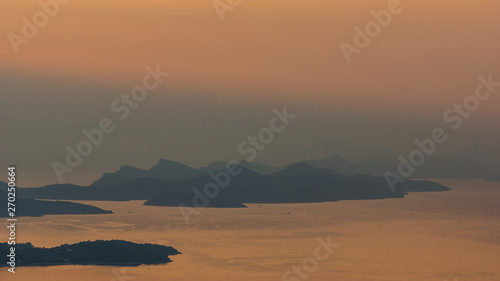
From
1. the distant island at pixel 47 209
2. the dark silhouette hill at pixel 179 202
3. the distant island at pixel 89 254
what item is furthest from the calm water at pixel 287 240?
the dark silhouette hill at pixel 179 202

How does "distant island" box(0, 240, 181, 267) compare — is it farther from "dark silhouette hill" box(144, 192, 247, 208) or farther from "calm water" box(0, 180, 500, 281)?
"dark silhouette hill" box(144, 192, 247, 208)

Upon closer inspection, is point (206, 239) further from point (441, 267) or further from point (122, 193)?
point (122, 193)

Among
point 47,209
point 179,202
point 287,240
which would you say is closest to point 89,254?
point 287,240

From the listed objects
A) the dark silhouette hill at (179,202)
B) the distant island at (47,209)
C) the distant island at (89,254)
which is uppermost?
the dark silhouette hill at (179,202)

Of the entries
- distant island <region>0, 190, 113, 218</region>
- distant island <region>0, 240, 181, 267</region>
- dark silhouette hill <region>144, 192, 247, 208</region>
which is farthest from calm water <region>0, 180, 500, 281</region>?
dark silhouette hill <region>144, 192, 247, 208</region>

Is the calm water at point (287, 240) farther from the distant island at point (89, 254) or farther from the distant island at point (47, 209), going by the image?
the distant island at point (47, 209)
